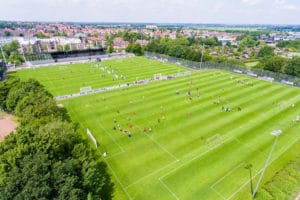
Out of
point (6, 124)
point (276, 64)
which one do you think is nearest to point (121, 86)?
point (6, 124)

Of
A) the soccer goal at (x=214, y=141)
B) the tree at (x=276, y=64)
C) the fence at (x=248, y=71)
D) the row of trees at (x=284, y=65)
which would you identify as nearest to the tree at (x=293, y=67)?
the row of trees at (x=284, y=65)

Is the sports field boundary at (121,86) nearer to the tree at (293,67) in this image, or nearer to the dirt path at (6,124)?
the dirt path at (6,124)

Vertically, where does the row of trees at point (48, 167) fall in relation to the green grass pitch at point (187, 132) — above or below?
above

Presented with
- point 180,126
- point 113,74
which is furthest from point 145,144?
point 113,74

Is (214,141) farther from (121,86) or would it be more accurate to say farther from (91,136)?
(121,86)

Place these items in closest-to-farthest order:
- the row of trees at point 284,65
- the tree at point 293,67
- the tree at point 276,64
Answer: the tree at point 293,67, the row of trees at point 284,65, the tree at point 276,64

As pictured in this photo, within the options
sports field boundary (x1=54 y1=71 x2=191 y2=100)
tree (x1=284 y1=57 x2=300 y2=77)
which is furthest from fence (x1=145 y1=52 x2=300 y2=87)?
sports field boundary (x1=54 y1=71 x2=191 y2=100)
